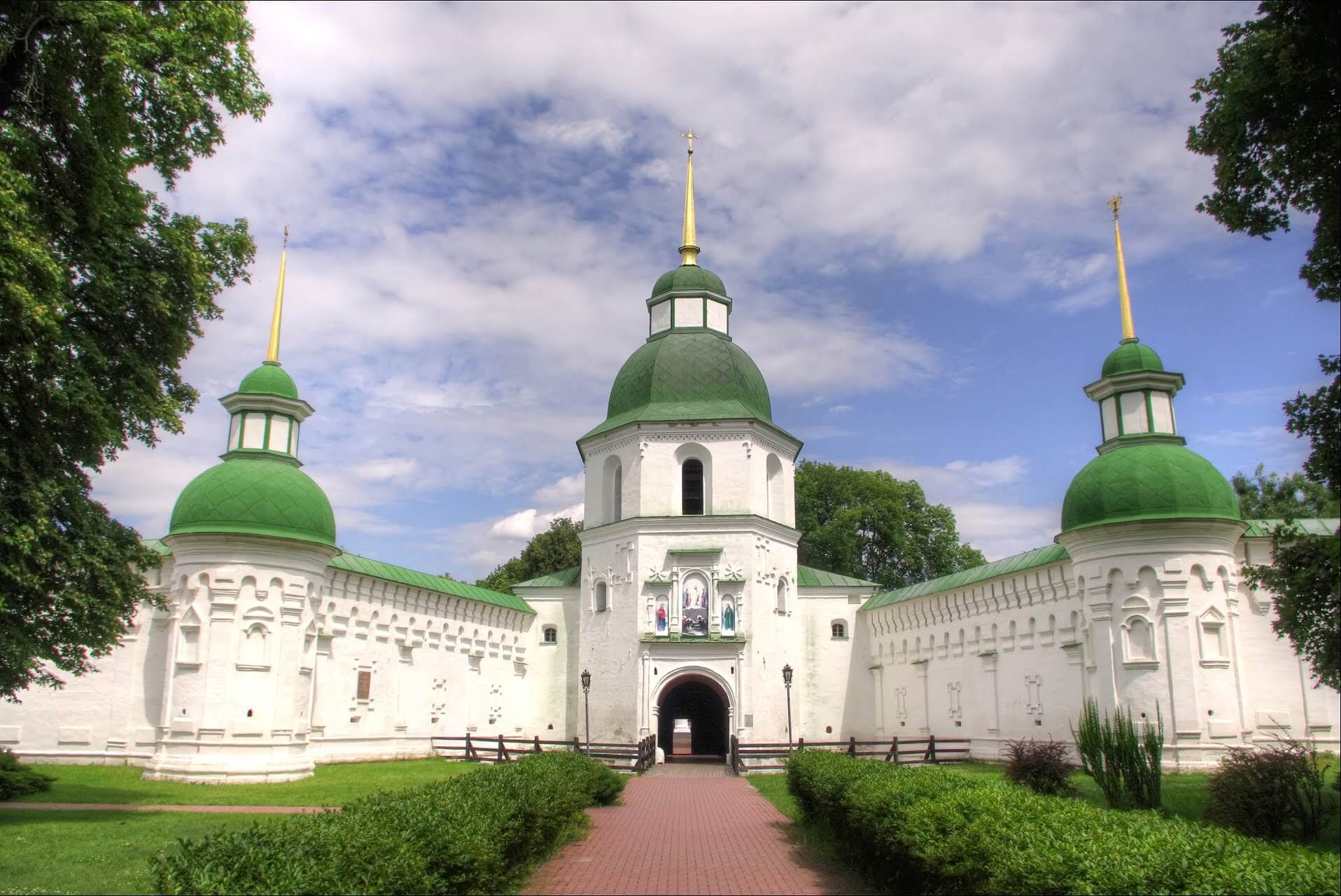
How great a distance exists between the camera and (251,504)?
72.6ft

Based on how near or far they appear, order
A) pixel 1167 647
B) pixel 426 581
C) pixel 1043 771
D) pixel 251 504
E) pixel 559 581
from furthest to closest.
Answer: pixel 559 581 < pixel 426 581 < pixel 251 504 < pixel 1167 647 < pixel 1043 771

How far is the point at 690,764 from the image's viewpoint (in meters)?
29.0

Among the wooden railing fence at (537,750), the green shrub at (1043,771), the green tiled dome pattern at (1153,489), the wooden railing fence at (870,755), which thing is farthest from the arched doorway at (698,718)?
the green shrub at (1043,771)

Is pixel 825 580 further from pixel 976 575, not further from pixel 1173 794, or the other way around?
pixel 1173 794

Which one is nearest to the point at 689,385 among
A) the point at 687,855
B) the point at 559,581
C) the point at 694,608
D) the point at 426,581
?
the point at 694,608

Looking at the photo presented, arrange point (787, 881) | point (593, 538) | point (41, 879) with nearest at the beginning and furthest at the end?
point (41, 879), point (787, 881), point (593, 538)

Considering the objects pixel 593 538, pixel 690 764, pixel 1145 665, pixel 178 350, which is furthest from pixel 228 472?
pixel 1145 665

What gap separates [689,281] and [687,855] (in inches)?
1002

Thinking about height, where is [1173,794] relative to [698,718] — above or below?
below

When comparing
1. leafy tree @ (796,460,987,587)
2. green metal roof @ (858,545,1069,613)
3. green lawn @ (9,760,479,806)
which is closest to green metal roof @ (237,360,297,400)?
green lawn @ (9,760,479,806)

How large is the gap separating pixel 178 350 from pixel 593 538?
20.2 metres

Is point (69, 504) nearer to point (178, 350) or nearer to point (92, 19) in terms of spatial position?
point (178, 350)

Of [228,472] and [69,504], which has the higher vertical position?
[228,472]

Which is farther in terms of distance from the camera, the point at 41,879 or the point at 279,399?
the point at 279,399
